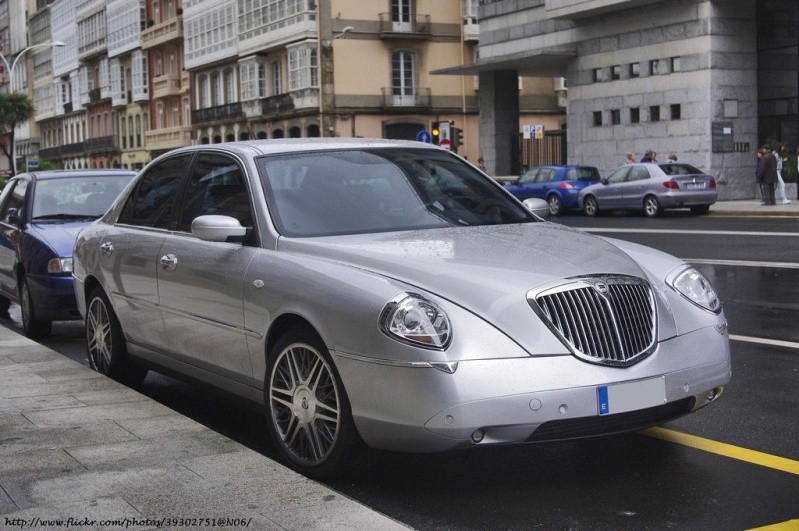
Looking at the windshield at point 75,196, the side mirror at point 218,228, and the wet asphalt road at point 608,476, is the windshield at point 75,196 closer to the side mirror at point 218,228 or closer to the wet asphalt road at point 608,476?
the wet asphalt road at point 608,476

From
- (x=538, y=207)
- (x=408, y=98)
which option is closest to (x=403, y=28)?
(x=408, y=98)

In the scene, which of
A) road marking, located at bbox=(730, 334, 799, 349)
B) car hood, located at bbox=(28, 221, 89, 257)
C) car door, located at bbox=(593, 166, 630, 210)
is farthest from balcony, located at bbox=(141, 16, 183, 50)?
road marking, located at bbox=(730, 334, 799, 349)

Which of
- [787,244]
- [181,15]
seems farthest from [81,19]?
[787,244]

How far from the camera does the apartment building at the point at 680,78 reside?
3781 centimetres

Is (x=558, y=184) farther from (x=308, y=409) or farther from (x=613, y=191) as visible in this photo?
(x=308, y=409)

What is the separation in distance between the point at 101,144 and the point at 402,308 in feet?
303

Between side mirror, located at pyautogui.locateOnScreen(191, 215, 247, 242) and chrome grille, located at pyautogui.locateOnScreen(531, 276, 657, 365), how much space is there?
5.88 ft

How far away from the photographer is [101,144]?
94062 millimetres

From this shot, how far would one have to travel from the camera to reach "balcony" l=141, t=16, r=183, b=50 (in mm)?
76500

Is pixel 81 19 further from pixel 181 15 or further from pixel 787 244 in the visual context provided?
pixel 787 244

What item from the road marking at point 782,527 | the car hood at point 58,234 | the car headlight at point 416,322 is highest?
the car hood at point 58,234

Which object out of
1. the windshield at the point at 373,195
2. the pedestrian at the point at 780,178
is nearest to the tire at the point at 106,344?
the windshield at the point at 373,195

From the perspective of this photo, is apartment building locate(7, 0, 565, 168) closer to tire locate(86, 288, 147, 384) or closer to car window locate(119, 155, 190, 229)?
tire locate(86, 288, 147, 384)

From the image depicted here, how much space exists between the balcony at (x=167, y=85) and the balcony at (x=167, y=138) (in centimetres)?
222
